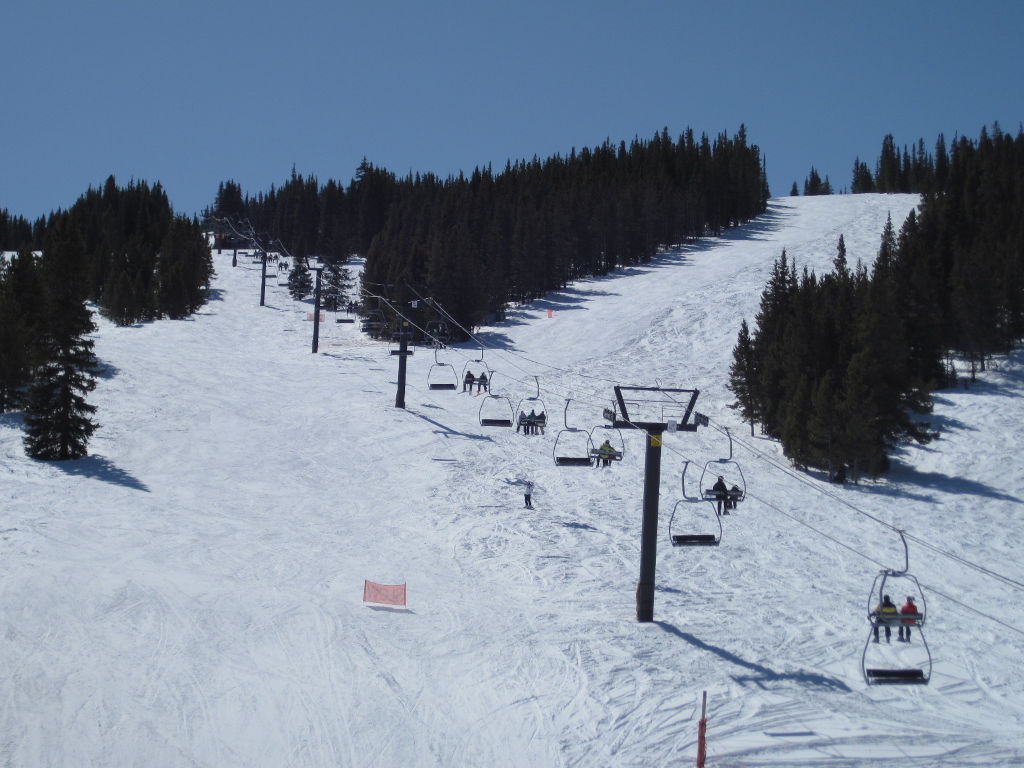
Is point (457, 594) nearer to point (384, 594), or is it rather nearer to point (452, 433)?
point (384, 594)

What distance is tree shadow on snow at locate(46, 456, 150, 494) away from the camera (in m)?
28.6

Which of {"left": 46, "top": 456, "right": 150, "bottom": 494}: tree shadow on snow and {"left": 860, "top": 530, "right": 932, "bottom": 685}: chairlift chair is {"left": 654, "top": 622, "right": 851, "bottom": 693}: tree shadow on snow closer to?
{"left": 860, "top": 530, "right": 932, "bottom": 685}: chairlift chair

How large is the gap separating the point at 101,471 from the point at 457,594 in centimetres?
1550

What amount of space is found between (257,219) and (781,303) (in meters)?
111

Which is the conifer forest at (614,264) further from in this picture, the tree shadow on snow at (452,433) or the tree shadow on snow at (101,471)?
the tree shadow on snow at (452,433)

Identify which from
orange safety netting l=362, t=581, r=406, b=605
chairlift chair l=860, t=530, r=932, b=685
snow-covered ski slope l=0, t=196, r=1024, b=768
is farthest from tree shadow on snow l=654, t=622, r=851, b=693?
orange safety netting l=362, t=581, r=406, b=605

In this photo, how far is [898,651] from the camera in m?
19.3

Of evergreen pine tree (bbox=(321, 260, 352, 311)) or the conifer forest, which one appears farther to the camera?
evergreen pine tree (bbox=(321, 260, 352, 311))

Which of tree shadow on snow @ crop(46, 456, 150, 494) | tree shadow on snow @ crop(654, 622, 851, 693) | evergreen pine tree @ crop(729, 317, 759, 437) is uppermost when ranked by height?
evergreen pine tree @ crop(729, 317, 759, 437)

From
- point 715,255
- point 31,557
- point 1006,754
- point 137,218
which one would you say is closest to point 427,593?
point 31,557

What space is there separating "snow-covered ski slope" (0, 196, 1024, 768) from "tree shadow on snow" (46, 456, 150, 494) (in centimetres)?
16

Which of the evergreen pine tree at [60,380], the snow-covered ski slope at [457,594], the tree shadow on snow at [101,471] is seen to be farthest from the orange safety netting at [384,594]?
the evergreen pine tree at [60,380]

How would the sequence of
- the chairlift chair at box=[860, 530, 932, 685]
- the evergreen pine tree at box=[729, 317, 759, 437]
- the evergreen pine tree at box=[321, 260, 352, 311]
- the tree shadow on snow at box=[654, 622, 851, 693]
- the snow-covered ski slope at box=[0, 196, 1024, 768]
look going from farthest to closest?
the evergreen pine tree at box=[321, 260, 352, 311] → the evergreen pine tree at box=[729, 317, 759, 437] → the tree shadow on snow at box=[654, 622, 851, 693] → the chairlift chair at box=[860, 530, 932, 685] → the snow-covered ski slope at box=[0, 196, 1024, 768]

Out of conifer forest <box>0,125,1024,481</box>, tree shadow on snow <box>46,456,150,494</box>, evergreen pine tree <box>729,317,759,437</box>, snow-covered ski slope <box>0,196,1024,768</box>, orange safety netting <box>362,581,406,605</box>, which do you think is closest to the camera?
snow-covered ski slope <box>0,196,1024,768</box>
